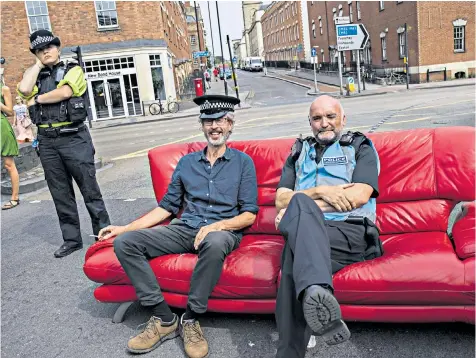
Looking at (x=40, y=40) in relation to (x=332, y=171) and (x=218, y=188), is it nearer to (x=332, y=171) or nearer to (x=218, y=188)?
(x=218, y=188)

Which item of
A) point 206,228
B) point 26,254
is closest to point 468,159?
point 206,228

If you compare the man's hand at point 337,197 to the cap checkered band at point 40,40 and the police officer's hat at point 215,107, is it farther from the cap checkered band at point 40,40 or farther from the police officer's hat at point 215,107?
the cap checkered band at point 40,40

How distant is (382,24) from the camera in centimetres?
3544

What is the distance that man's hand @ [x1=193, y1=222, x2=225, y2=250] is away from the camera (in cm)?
349

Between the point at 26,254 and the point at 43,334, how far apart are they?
2.27m

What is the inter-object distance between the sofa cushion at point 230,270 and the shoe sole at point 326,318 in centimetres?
67

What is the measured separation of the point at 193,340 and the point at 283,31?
3189 inches

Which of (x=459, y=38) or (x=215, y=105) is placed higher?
(x=459, y=38)

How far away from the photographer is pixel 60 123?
17.0 feet

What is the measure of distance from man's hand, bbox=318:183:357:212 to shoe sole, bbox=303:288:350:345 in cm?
94

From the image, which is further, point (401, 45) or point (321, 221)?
point (401, 45)

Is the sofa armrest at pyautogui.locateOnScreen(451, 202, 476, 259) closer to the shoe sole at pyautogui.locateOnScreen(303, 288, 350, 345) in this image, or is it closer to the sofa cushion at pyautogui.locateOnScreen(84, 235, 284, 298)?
the shoe sole at pyautogui.locateOnScreen(303, 288, 350, 345)

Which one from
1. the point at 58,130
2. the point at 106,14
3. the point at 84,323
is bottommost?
the point at 84,323

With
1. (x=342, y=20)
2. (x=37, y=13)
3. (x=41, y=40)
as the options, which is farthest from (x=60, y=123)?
(x=37, y=13)
